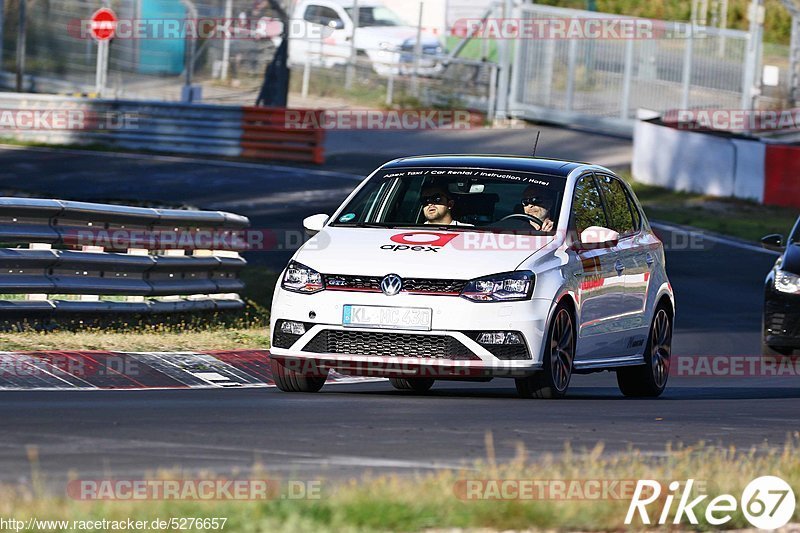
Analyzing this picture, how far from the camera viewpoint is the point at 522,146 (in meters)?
33.1

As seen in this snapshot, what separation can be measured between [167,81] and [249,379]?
26184mm

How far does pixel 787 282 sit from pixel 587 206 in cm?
391

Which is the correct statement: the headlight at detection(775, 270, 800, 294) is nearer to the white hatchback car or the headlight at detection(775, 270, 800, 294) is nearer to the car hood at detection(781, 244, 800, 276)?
the car hood at detection(781, 244, 800, 276)

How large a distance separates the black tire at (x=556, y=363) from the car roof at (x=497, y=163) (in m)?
1.22

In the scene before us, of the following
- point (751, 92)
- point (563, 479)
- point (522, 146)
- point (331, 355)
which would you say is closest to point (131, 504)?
point (563, 479)

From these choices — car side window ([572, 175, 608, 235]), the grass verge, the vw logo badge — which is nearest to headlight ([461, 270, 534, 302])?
the vw logo badge

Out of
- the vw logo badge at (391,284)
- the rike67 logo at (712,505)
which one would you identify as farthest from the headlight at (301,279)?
the rike67 logo at (712,505)

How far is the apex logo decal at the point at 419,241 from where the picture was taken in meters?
10.2

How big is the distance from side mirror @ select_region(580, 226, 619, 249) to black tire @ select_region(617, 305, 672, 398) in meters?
1.22

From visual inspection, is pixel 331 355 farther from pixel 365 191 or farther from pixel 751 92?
pixel 751 92

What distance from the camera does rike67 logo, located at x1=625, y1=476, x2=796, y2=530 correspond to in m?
6.05

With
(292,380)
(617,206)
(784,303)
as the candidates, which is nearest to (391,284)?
(292,380)

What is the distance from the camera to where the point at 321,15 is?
40.3 meters

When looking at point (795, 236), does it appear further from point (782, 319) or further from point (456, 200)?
point (456, 200)
